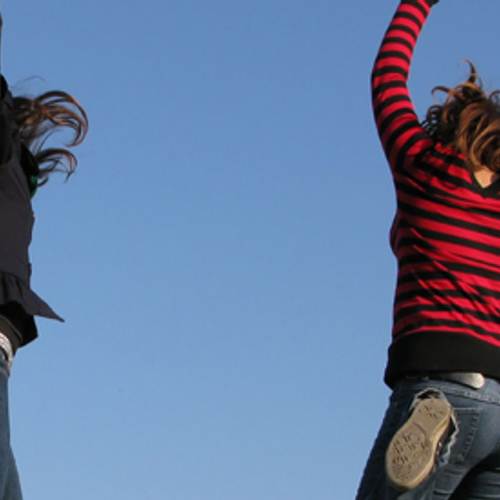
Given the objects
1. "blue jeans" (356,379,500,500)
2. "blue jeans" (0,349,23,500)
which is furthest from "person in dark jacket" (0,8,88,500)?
"blue jeans" (356,379,500,500)

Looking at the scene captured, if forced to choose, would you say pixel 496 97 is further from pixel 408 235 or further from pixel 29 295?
pixel 29 295

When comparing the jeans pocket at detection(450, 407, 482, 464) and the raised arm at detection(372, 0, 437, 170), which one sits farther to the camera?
the raised arm at detection(372, 0, 437, 170)

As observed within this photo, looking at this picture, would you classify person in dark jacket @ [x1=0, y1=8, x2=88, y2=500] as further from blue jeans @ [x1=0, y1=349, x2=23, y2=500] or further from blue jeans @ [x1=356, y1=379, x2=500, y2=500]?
blue jeans @ [x1=356, y1=379, x2=500, y2=500]

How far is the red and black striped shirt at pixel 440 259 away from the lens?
399 cm

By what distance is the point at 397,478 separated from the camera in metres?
3.78

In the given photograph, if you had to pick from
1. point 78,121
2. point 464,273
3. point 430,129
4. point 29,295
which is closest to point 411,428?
point 464,273

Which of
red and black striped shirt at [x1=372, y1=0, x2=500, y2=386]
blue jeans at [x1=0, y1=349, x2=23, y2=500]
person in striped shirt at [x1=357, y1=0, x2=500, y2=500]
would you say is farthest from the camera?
blue jeans at [x1=0, y1=349, x2=23, y2=500]

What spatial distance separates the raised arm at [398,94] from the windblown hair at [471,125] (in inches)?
3.6

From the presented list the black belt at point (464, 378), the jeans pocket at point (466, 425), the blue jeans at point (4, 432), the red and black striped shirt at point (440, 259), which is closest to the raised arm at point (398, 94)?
the red and black striped shirt at point (440, 259)

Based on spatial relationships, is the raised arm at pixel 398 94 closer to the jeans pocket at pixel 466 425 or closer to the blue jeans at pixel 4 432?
the jeans pocket at pixel 466 425

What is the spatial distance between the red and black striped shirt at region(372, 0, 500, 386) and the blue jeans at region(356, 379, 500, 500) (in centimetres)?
7

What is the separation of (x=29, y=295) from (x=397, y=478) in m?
1.75

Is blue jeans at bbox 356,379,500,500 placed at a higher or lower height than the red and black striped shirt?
lower

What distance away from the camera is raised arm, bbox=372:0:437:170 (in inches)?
166
